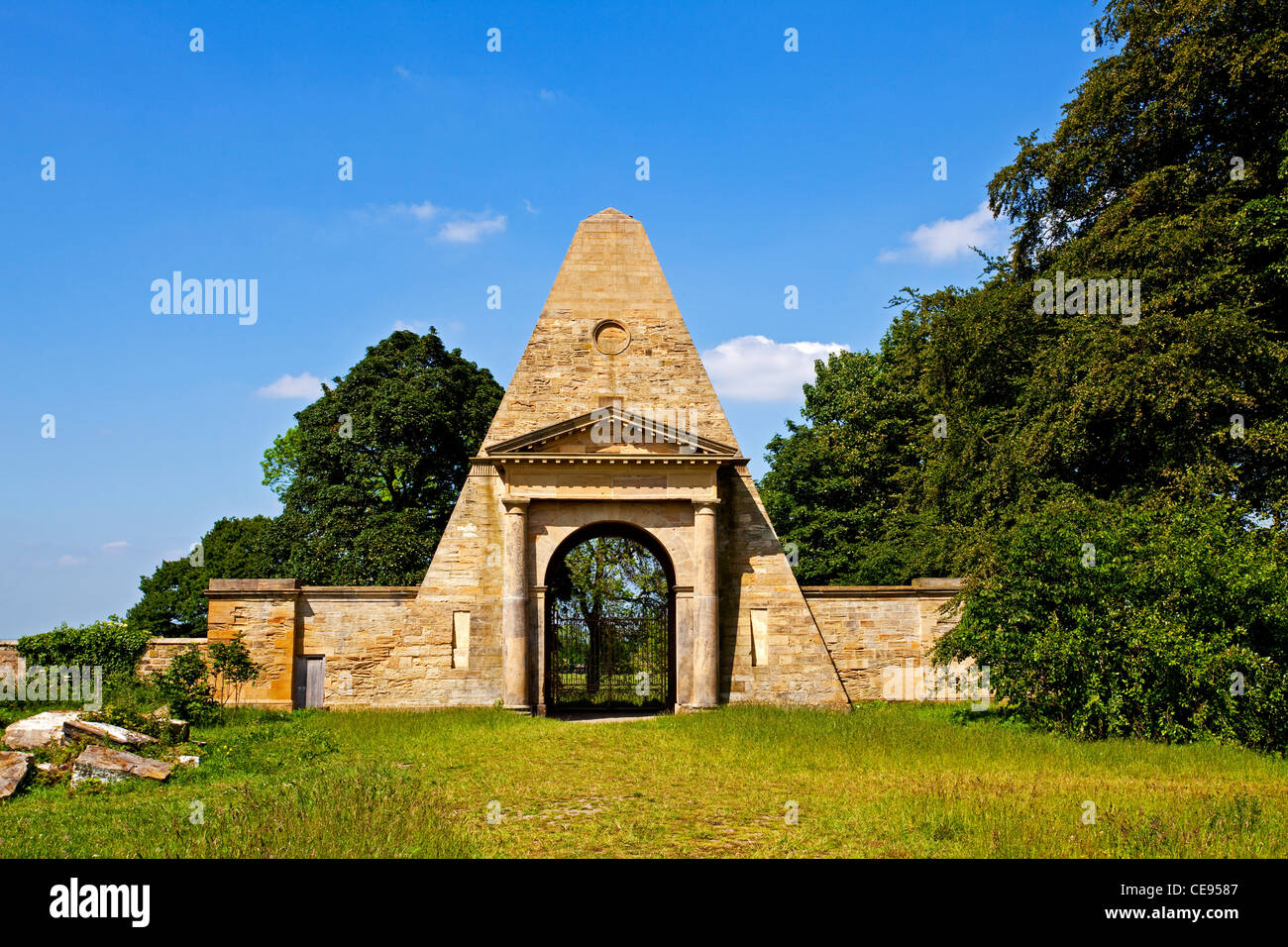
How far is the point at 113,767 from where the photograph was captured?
10.5m

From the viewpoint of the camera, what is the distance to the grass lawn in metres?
7.34

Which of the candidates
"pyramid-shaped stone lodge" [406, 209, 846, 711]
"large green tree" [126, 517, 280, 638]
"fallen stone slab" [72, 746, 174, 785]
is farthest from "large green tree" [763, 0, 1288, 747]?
"large green tree" [126, 517, 280, 638]

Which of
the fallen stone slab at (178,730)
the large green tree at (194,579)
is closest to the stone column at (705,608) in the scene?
the fallen stone slab at (178,730)

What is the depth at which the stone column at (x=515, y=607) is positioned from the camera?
18203mm

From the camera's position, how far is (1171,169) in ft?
60.4

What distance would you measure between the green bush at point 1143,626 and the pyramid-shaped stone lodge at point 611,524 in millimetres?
4722

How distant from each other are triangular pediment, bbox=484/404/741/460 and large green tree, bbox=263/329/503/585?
11.7m

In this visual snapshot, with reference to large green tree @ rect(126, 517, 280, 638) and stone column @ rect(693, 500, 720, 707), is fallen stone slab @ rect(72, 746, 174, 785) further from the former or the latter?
large green tree @ rect(126, 517, 280, 638)

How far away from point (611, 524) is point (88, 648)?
1230cm

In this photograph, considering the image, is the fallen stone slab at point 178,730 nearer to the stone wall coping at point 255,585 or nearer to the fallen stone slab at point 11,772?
the fallen stone slab at point 11,772

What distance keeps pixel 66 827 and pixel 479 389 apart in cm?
2580
